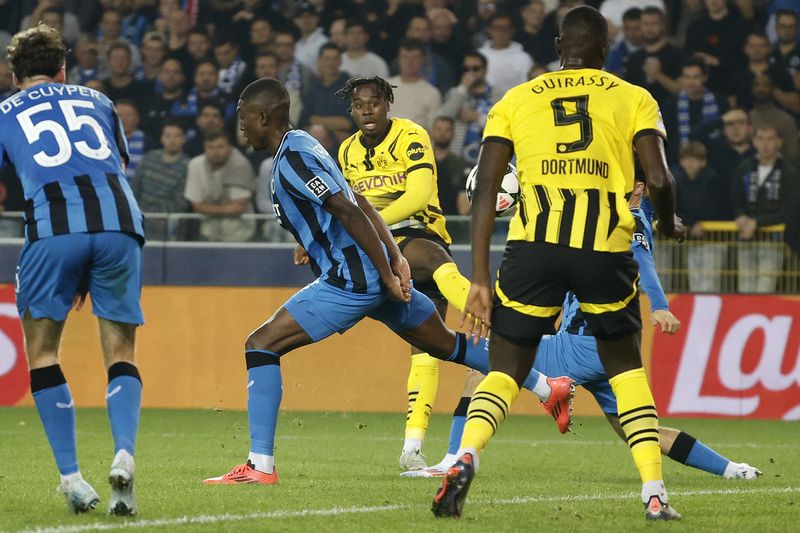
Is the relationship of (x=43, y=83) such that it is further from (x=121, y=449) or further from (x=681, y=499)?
(x=681, y=499)

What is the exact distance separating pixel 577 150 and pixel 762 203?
7.33 meters

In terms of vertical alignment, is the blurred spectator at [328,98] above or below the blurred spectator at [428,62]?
below

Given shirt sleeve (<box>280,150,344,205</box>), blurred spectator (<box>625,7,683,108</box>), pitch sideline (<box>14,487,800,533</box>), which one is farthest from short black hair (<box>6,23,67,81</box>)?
blurred spectator (<box>625,7,683,108</box>)

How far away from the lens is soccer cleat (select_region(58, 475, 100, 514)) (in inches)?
201

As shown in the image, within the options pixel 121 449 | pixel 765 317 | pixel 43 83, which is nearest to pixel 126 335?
pixel 121 449

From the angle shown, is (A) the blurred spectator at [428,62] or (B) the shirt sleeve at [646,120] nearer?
(B) the shirt sleeve at [646,120]

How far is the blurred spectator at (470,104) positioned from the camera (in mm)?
13523

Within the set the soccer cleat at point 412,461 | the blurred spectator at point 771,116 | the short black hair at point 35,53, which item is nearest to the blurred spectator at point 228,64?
the blurred spectator at point 771,116

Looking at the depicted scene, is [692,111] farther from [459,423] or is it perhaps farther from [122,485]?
[122,485]

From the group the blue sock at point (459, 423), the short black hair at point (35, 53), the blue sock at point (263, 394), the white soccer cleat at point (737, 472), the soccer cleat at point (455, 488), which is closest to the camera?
the soccer cleat at point (455, 488)

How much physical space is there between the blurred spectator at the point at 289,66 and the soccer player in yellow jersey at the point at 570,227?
957cm

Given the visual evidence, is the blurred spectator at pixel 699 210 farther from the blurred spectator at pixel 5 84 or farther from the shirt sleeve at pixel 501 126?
the blurred spectator at pixel 5 84

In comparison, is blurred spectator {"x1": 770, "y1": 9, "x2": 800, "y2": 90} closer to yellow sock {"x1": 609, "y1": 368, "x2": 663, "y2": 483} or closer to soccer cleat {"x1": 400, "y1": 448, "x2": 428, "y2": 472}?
soccer cleat {"x1": 400, "y1": 448, "x2": 428, "y2": 472}

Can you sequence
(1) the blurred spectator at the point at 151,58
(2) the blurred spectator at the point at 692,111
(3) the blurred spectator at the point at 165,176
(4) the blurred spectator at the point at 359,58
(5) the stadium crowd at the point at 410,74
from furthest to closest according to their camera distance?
(1) the blurred spectator at the point at 151,58 → (4) the blurred spectator at the point at 359,58 → (2) the blurred spectator at the point at 692,111 → (3) the blurred spectator at the point at 165,176 → (5) the stadium crowd at the point at 410,74
